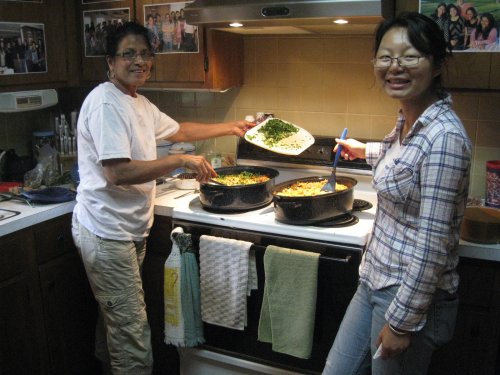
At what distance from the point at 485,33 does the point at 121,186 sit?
1385 mm

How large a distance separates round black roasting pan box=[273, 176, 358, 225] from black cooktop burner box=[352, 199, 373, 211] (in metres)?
0.14

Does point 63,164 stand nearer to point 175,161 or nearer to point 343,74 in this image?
point 175,161

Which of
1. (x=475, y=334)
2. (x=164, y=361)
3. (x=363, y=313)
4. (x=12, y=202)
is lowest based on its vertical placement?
(x=164, y=361)

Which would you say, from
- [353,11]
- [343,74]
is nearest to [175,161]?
[353,11]

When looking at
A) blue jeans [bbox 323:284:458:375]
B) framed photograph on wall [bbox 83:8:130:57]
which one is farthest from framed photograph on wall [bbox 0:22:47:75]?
blue jeans [bbox 323:284:458:375]

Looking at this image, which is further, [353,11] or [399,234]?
[353,11]

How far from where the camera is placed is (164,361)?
2.47 m

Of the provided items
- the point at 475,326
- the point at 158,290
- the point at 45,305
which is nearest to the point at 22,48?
the point at 45,305

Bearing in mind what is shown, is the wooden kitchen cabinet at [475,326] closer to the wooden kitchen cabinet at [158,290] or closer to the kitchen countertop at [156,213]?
the kitchen countertop at [156,213]

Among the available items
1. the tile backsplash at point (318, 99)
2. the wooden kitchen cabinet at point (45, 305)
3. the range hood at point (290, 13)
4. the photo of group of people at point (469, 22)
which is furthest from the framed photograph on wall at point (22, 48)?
the photo of group of people at point (469, 22)

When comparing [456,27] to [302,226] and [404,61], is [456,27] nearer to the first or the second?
[404,61]

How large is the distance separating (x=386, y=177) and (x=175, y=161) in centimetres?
83

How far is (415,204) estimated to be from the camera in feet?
4.55

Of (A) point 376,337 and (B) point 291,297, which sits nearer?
(A) point 376,337
